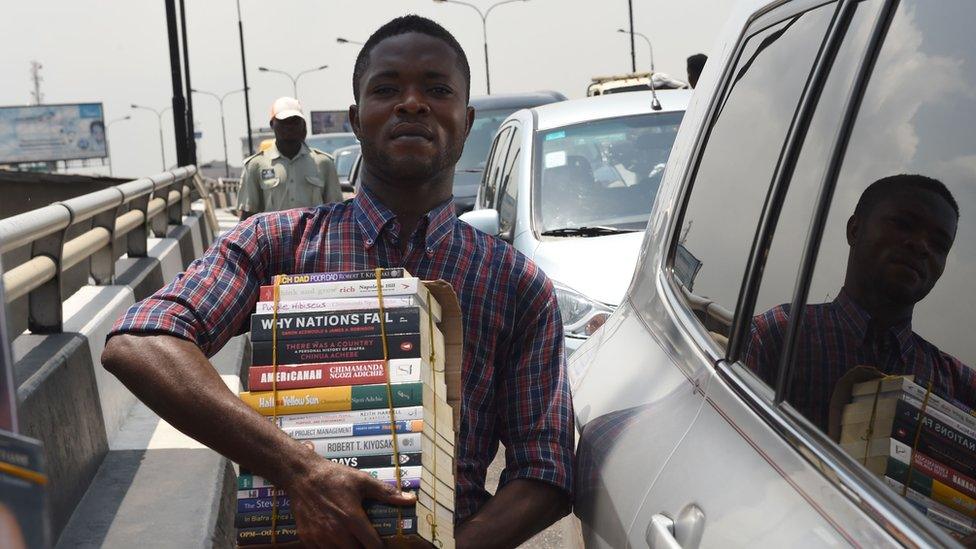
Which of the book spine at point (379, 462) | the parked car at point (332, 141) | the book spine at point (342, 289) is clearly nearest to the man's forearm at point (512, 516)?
the book spine at point (379, 462)

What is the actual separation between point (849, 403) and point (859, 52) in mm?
475

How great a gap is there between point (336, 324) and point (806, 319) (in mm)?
917

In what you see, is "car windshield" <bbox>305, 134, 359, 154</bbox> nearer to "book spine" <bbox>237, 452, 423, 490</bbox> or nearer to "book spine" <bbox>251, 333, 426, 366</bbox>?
"book spine" <bbox>251, 333, 426, 366</bbox>

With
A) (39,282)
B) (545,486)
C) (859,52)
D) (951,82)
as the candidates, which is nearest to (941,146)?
(951,82)

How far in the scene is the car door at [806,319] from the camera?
138cm

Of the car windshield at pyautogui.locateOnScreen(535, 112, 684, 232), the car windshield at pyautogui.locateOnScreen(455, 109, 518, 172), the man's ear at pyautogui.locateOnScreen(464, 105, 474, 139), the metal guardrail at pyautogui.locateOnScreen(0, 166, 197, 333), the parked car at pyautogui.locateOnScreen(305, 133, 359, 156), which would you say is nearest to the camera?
the man's ear at pyautogui.locateOnScreen(464, 105, 474, 139)

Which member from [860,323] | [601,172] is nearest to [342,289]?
[860,323]

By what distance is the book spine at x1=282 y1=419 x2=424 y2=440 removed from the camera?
7.36 feet

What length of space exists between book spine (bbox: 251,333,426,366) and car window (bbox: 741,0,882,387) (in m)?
0.64

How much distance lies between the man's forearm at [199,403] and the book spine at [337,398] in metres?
0.04

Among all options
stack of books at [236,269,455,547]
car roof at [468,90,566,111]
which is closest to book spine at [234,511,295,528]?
stack of books at [236,269,455,547]

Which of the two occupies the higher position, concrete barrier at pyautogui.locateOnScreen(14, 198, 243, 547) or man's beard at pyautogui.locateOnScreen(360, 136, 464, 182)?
man's beard at pyautogui.locateOnScreen(360, 136, 464, 182)

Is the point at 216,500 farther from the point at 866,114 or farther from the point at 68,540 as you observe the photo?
the point at 866,114

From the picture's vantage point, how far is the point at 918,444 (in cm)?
139
